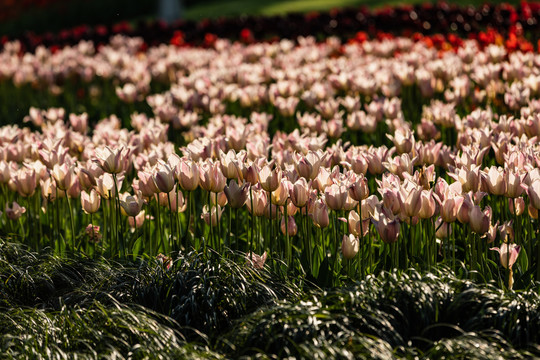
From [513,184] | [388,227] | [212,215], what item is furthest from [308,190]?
[513,184]

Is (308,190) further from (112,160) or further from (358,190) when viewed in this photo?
(112,160)

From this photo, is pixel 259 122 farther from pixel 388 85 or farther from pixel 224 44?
pixel 224 44

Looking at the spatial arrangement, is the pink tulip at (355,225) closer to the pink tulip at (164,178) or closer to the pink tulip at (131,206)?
the pink tulip at (164,178)

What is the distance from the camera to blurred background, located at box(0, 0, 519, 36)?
72.9 feet

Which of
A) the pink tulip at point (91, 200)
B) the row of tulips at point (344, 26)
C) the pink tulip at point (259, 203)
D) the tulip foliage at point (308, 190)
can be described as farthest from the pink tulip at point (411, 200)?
the row of tulips at point (344, 26)

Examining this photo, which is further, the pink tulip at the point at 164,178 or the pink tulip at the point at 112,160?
the pink tulip at the point at 112,160

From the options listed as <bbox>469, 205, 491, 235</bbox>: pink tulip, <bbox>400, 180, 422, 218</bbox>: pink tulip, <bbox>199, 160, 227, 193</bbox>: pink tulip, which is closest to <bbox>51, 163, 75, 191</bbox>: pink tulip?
<bbox>199, 160, 227, 193</bbox>: pink tulip

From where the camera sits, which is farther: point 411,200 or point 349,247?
point 349,247

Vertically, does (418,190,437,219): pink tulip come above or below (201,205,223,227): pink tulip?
above

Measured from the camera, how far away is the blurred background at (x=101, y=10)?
2222cm

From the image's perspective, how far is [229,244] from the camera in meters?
4.56

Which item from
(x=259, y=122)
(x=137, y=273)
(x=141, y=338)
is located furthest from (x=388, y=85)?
(x=141, y=338)

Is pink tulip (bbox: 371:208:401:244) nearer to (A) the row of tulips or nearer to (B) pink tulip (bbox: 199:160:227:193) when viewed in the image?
(B) pink tulip (bbox: 199:160:227:193)

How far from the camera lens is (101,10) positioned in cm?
2411
